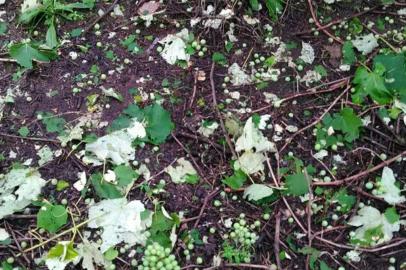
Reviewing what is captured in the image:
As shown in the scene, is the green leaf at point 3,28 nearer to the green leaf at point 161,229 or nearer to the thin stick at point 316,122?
the green leaf at point 161,229

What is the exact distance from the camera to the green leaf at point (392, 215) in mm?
3305

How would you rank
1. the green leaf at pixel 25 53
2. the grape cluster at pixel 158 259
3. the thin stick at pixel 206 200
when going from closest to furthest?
the grape cluster at pixel 158 259, the thin stick at pixel 206 200, the green leaf at pixel 25 53

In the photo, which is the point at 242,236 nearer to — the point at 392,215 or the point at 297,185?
the point at 297,185

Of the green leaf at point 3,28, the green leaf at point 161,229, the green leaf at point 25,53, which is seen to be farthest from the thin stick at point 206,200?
the green leaf at point 3,28

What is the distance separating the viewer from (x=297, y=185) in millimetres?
3416

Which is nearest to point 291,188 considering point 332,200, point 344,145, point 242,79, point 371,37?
point 332,200

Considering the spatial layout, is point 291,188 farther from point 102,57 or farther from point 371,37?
A: point 102,57

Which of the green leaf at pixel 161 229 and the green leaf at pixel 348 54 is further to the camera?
the green leaf at pixel 348 54

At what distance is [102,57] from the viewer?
13.1 feet

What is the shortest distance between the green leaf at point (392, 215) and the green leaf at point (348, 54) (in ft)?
3.84

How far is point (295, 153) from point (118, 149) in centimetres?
118

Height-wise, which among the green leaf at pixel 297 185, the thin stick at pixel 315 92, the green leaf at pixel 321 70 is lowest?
the green leaf at pixel 297 185

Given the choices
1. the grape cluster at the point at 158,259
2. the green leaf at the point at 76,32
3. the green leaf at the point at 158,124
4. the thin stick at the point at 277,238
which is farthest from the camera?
the green leaf at the point at 76,32

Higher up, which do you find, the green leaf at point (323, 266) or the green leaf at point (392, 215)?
the green leaf at point (392, 215)
